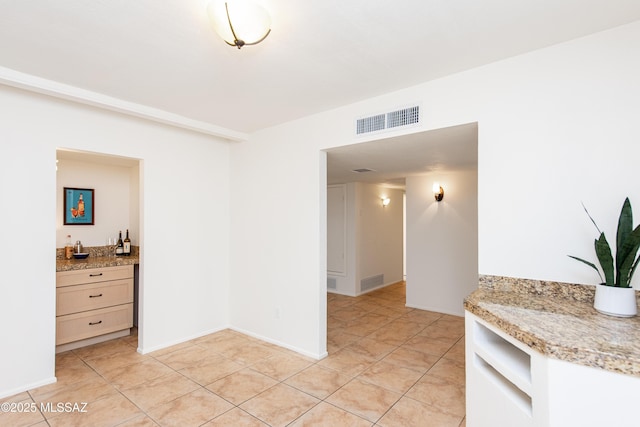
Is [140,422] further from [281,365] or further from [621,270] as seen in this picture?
[621,270]

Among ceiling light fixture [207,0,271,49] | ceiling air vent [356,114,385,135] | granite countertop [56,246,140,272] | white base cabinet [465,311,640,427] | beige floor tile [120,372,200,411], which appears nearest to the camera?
white base cabinet [465,311,640,427]

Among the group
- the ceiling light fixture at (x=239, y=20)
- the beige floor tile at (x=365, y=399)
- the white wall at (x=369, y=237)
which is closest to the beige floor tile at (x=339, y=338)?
the beige floor tile at (x=365, y=399)

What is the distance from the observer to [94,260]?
3752 millimetres

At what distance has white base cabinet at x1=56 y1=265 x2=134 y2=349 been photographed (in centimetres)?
336

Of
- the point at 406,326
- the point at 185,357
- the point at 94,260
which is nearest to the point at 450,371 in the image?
the point at 406,326

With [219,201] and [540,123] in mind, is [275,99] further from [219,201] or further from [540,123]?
[540,123]

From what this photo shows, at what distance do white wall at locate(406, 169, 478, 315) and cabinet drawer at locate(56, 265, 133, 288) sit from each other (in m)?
4.17

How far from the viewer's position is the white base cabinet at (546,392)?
1.16m

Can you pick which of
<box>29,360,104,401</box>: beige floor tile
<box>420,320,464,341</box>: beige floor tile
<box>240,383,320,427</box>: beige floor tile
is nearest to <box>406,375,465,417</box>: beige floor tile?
<box>240,383,320,427</box>: beige floor tile

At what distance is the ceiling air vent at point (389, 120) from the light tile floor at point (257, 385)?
2.25m

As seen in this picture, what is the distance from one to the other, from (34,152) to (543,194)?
4.00m

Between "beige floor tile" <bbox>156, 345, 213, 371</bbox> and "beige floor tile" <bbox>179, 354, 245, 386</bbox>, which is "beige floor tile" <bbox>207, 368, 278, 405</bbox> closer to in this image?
"beige floor tile" <bbox>179, 354, 245, 386</bbox>

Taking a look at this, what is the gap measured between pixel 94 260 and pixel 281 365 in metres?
2.55

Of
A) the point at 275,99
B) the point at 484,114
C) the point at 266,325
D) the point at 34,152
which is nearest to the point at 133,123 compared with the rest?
the point at 34,152
